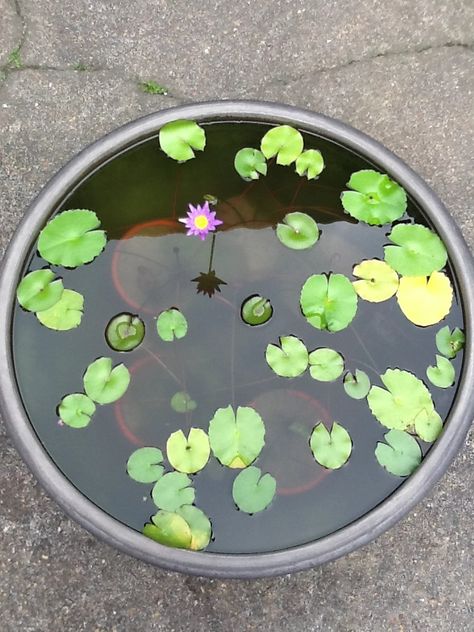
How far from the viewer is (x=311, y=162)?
1262 mm

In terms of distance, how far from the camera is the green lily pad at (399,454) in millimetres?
1160

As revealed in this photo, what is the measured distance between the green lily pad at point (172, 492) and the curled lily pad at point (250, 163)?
22.3 inches

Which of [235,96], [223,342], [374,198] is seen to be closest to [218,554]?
[223,342]

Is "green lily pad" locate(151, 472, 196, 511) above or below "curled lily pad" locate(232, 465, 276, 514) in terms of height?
below

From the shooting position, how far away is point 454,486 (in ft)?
4.40

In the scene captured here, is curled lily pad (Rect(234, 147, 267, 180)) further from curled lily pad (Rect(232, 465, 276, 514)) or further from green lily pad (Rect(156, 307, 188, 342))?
curled lily pad (Rect(232, 465, 276, 514))

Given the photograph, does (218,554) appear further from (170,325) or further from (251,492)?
(170,325)

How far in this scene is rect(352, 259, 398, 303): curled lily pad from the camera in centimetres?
122

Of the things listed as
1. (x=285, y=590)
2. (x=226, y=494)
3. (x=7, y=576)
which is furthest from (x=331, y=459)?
(x=7, y=576)

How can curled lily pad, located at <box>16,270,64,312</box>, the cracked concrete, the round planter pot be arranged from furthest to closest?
the cracked concrete → curled lily pad, located at <box>16,270,64,312</box> → the round planter pot

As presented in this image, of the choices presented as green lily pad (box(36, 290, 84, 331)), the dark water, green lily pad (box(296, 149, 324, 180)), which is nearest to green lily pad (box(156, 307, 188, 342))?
the dark water

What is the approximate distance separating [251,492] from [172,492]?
0.14 metres

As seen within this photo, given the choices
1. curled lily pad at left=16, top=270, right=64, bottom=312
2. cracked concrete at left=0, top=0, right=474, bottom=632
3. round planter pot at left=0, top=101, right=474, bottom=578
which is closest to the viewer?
round planter pot at left=0, top=101, right=474, bottom=578

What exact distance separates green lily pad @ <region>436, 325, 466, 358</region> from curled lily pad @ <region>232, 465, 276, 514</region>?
396 millimetres
